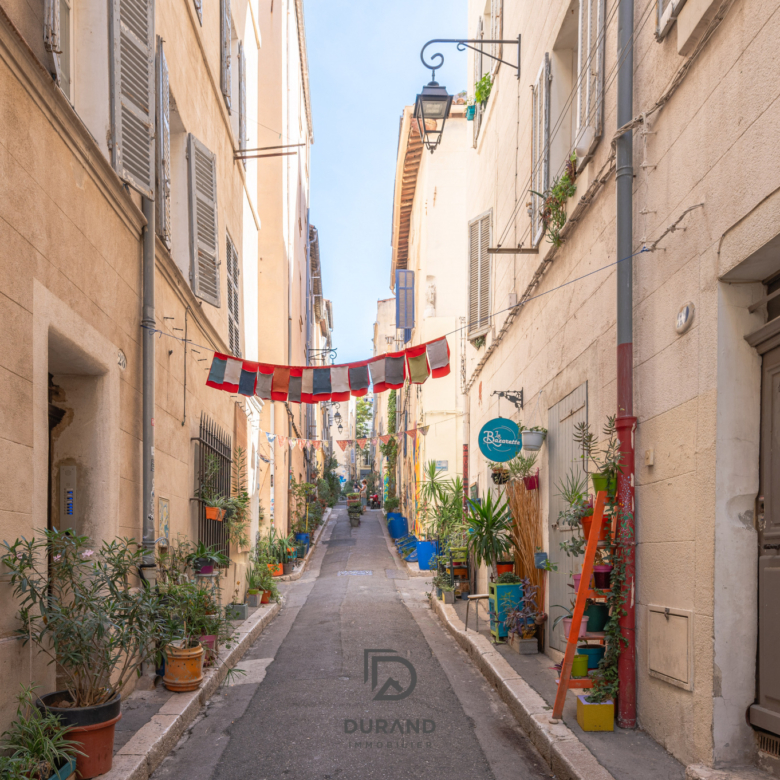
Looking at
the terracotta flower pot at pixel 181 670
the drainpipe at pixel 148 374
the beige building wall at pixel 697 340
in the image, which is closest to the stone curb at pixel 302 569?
the drainpipe at pixel 148 374

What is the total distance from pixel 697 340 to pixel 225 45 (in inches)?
366

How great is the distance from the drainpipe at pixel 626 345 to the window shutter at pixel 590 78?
689mm

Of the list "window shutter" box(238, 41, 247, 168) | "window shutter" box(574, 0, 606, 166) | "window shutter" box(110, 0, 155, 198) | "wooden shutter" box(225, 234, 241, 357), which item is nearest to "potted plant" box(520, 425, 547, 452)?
"window shutter" box(574, 0, 606, 166)

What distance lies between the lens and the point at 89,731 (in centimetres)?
445

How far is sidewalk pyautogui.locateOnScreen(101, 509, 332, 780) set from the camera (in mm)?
4883

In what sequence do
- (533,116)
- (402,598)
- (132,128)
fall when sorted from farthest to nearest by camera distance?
(402,598) → (533,116) → (132,128)

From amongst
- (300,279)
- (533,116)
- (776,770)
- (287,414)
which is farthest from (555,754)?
(300,279)

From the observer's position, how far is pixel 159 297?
25.8ft

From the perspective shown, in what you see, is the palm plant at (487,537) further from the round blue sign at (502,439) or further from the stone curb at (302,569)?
the stone curb at (302,569)

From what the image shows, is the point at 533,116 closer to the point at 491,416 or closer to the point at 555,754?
the point at 491,416

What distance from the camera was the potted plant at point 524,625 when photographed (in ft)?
27.9

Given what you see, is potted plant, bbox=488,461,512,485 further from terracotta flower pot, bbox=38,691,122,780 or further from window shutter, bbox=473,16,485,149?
window shutter, bbox=473,16,485,149

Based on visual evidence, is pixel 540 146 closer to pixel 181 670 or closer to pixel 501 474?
pixel 501 474

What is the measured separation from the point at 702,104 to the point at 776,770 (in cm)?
361
